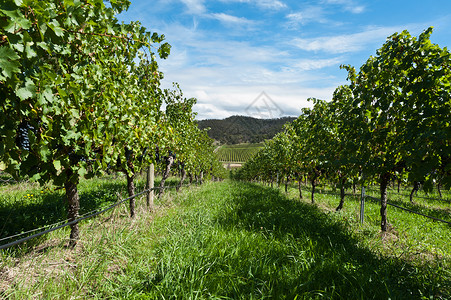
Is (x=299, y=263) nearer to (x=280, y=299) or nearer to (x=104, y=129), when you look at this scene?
(x=280, y=299)

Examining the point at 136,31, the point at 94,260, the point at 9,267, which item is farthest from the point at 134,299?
the point at 136,31

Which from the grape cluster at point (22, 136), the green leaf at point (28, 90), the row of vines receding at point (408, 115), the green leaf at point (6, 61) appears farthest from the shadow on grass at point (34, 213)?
the row of vines receding at point (408, 115)

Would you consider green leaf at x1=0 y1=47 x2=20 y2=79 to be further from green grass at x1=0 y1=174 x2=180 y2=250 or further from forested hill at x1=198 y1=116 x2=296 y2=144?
forested hill at x1=198 y1=116 x2=296 y2=144

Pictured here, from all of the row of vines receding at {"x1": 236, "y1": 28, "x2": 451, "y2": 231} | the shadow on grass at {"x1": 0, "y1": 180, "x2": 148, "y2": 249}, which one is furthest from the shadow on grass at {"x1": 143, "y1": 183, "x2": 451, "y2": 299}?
the shadow on grass at {"x1": 0, "y1": 180, "x2": 148, "y2": 249}

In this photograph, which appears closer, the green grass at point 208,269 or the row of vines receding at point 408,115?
the green grass at point 208,269

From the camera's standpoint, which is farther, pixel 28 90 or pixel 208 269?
pixel 208 269

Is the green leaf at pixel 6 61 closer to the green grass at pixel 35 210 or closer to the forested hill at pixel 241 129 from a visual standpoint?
the green grass at pixel 35 210

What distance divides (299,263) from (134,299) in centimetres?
230

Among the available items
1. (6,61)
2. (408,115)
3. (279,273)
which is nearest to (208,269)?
(279,273)

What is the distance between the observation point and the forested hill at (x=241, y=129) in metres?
166

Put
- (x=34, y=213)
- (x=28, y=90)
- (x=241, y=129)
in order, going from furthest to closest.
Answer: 1. (x=241, y=129)
2. (x=34, y=213)
3. (x=28, y=90)

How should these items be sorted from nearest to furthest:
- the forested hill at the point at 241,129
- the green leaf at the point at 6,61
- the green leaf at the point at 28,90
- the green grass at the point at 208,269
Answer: the green leaf at the point at 6,61
the green leaf at the point at 28,90
the green grass at the point at 208,269
the forested hill at the point at 241,129

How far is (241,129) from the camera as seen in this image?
19000 centimetres

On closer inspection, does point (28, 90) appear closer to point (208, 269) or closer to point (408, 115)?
point (208, 269)
